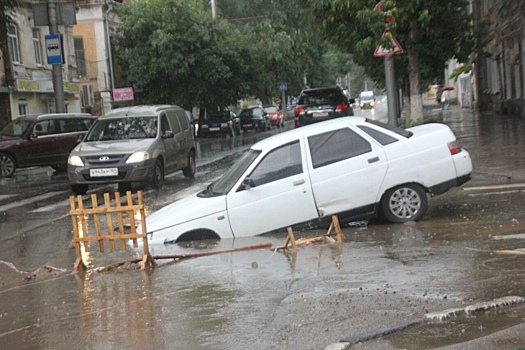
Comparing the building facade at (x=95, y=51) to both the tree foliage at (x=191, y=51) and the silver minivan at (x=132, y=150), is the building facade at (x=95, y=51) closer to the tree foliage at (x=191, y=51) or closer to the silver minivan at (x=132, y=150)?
the tree foliage at (x=191, y=51)

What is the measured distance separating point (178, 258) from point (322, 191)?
2.12 m

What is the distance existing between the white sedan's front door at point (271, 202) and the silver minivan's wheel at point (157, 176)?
7.61 meters

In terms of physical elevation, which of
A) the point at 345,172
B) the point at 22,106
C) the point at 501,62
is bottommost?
the point at 345,172

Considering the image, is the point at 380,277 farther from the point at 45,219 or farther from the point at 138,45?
the point at 138,45

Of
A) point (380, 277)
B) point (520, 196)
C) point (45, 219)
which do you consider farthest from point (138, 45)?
point (380, 277)

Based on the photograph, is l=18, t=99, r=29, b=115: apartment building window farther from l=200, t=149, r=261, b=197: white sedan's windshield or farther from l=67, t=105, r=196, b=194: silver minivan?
l=200, t=149, r=261, b=197: white sedan's windshield

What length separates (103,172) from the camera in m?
17.4

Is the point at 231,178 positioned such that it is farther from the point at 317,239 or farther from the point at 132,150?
the point at 132,150

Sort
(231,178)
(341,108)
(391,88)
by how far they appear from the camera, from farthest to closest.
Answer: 1. (341,108)
2. (391,88)
3. (231,178)

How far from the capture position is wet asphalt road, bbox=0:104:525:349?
20.2ft

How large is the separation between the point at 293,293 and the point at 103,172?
10602 millimetres

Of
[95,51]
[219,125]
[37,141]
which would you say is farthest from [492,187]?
[95,51]

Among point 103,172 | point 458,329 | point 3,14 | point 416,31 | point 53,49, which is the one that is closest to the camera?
point 458,329

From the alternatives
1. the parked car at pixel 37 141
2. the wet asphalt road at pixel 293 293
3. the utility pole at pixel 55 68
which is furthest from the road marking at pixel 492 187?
the utility pole at pixel 55 68
